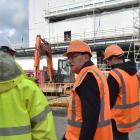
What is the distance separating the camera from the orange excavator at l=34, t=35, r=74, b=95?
2589cm

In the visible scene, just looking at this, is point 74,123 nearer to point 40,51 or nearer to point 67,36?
point 40,51

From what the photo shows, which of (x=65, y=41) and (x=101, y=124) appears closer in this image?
(x=101, y=124)

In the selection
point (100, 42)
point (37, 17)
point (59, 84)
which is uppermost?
point (37, 17)

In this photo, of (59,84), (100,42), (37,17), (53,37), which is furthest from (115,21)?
(59,84)

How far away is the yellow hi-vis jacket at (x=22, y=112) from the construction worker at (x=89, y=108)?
74 centimetres

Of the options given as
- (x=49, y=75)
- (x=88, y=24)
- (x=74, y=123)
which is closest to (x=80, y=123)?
(x=74, y=123)

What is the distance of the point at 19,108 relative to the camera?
291cm

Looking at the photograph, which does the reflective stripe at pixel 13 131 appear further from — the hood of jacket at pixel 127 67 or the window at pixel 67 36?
the window at pixel 67 36

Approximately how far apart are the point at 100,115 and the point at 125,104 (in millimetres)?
1284

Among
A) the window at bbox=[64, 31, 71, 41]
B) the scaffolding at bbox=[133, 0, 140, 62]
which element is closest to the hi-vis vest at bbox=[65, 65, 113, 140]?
the scaffolding at bbox=[133, 0, 140, 62]

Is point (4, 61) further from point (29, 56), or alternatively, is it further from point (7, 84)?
point (29, 56)

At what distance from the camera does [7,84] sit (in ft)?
9.48

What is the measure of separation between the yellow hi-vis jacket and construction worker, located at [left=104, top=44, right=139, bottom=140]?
6.46ft

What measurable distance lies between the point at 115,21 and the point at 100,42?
11.6ft
